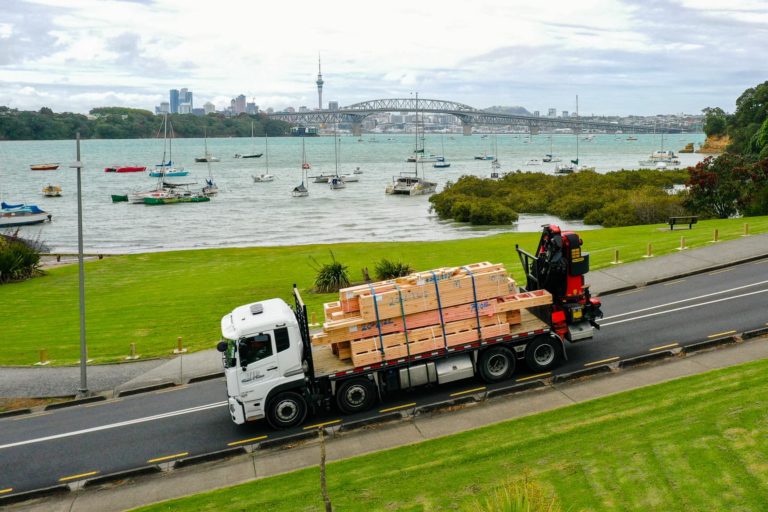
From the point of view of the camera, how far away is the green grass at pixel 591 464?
1207 cm

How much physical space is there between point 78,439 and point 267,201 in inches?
3609

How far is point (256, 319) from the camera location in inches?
660

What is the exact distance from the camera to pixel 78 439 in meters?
17.8

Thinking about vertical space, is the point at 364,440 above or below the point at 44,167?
below

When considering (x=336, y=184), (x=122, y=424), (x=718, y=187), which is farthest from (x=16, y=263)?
(x=336, y=184)

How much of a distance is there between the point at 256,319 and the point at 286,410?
2.32m

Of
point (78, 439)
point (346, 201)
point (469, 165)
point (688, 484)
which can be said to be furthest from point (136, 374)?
point (469, 165)

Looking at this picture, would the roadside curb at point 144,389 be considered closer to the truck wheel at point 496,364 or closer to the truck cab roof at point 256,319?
the truck cab roof at point 256,319

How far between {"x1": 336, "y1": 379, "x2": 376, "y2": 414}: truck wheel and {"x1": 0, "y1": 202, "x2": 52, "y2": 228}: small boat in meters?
80.9

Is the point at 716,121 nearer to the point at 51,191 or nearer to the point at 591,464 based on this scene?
the point at 51,191

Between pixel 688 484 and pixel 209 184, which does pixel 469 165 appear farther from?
pixel 688 484

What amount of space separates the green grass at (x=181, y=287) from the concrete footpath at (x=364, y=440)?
31.3 ft

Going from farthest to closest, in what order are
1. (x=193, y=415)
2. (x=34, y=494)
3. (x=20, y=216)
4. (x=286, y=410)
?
(x=20, y=216) → (x=193, y=415) → (x=286, y=410) → (x=34, y=494)

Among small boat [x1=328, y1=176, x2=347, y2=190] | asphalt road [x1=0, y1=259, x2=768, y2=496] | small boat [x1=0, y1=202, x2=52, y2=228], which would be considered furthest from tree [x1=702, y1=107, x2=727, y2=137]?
asphalt road [x1=0, y1=259, x2=768, y2=496]
